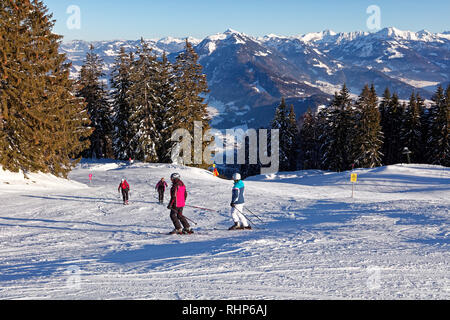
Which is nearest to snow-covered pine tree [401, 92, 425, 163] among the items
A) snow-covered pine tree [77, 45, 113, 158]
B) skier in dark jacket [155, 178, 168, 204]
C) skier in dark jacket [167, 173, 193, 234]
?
snow-covered pine tree [77, 45, 113, 158]

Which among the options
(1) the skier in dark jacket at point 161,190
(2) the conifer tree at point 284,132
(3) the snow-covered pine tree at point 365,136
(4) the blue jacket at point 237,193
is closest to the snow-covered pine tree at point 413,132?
(3) the snow-covered pine tree at point 365,136

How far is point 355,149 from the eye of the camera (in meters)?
43.7

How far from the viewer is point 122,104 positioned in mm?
40719

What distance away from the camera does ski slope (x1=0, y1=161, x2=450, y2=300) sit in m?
5.35

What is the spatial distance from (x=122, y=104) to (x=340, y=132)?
28773 mm

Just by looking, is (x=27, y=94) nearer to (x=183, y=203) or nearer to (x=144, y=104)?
(x=183, y=203)

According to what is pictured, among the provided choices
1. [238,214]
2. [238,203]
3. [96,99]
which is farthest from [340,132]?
[238,203]

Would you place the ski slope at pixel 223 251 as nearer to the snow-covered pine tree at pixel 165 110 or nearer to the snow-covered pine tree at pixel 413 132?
the snow-covered pine tree at pixel 165 110

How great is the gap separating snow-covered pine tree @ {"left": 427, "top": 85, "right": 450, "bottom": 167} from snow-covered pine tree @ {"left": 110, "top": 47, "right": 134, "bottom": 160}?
40509 millimetres

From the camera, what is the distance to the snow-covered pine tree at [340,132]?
147 feet

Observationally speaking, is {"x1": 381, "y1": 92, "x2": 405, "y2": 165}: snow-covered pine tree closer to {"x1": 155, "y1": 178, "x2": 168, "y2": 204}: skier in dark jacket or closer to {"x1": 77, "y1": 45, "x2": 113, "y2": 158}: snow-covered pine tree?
{"x1": 77, "y1": 45, "x2": 113, "y2": 158}: snow-covered pine tree

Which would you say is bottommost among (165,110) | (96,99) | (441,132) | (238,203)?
(238,203)
